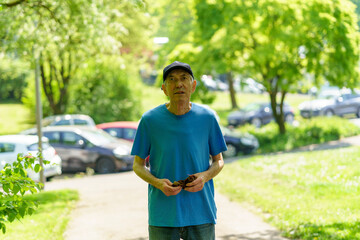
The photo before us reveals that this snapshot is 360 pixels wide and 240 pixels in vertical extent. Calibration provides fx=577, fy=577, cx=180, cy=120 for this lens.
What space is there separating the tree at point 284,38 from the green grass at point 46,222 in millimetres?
10345

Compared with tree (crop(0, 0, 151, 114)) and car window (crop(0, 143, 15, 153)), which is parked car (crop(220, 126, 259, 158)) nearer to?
car window (crop(0, 143, 15, 153))

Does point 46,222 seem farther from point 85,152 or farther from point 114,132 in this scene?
point 114,132

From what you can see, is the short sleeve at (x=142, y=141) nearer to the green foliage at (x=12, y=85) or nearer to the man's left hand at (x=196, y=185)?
the man's left hand at (x=196, y=185)

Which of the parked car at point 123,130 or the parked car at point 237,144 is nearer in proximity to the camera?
the parked car at point 237,144

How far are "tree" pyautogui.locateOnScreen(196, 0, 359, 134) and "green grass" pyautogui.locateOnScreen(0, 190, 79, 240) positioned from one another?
10345mm

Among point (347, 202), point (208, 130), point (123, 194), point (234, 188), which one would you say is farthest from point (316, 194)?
point (208, 130)

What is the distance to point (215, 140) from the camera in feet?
13.3

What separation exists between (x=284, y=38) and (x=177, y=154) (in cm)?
1662

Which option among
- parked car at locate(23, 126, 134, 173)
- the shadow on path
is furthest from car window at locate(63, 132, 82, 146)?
the shadow on path

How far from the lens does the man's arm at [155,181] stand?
3.81 meters

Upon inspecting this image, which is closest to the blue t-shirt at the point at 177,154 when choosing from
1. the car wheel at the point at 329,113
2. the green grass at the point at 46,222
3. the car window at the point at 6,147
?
the green grass at the point at 46,222

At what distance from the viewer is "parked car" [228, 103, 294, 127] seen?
102 ft

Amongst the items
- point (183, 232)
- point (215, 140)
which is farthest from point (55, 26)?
point (183, 232)

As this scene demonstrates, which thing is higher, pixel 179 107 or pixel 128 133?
pixel 179 107
